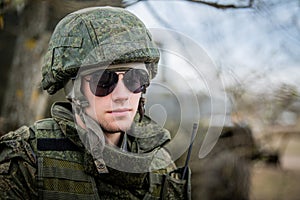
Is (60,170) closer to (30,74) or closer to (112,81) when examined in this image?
(112,81)

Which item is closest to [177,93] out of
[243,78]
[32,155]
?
[243,78]

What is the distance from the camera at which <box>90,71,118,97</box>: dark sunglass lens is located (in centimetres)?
238

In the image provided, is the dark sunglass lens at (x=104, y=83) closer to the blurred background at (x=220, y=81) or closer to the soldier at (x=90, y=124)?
the soldier at (x=90, y=124)

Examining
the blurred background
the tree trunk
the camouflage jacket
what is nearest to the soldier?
the camouflage jacket

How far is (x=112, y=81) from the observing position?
2.38 meters

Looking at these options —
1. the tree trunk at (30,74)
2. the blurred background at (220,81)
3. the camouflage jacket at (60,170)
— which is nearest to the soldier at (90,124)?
the camouflage jacket at (60,170)

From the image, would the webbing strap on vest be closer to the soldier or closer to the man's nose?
the soldier

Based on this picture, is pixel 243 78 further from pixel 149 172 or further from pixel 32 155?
pixel 32 155

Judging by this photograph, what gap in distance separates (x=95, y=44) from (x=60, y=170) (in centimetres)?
52

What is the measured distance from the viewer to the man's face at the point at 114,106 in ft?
7.86

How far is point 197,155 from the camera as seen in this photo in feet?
14.2

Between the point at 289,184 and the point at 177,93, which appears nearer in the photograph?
the point at 177,93

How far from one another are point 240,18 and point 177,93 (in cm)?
64

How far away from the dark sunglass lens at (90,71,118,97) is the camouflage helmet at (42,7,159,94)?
0.05m
